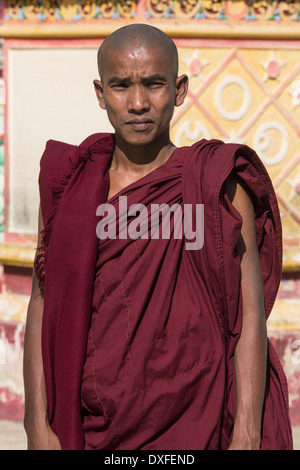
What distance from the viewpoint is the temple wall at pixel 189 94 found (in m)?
4.65

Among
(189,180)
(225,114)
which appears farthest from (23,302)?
(189,180)

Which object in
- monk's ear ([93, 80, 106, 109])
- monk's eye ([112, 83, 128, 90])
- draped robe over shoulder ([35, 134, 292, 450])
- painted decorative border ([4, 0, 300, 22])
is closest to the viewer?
draped robe over shoulder ([35, 134, 292, 450])

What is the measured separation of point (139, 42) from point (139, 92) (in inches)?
5.8

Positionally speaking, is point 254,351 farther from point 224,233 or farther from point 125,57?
point 125,57

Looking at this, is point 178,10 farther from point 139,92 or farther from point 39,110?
point 139,92

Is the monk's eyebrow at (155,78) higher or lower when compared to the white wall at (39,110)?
lower

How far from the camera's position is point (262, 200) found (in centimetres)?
238

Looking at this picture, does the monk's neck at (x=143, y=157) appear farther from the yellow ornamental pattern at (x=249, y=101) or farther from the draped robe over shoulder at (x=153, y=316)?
the yellow ornamental pattern at (x=249, y=101)

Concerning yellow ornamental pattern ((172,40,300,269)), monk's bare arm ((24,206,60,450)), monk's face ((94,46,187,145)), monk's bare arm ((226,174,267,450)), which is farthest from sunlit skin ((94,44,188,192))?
yellow ornamental pattern ((172,40,300,269))

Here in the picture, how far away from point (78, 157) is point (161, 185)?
32cm

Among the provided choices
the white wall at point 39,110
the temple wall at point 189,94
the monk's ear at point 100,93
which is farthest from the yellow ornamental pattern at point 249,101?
the monk's ear at point 100,93

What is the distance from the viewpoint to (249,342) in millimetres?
2281

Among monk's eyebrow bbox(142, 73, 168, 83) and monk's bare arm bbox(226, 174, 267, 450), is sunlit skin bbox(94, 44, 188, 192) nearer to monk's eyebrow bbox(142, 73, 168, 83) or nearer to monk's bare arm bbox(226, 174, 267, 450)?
monk's eyebrow bbox(142, 73, 168, 83)

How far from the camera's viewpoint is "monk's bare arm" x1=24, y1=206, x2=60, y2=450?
2359 millimetres
